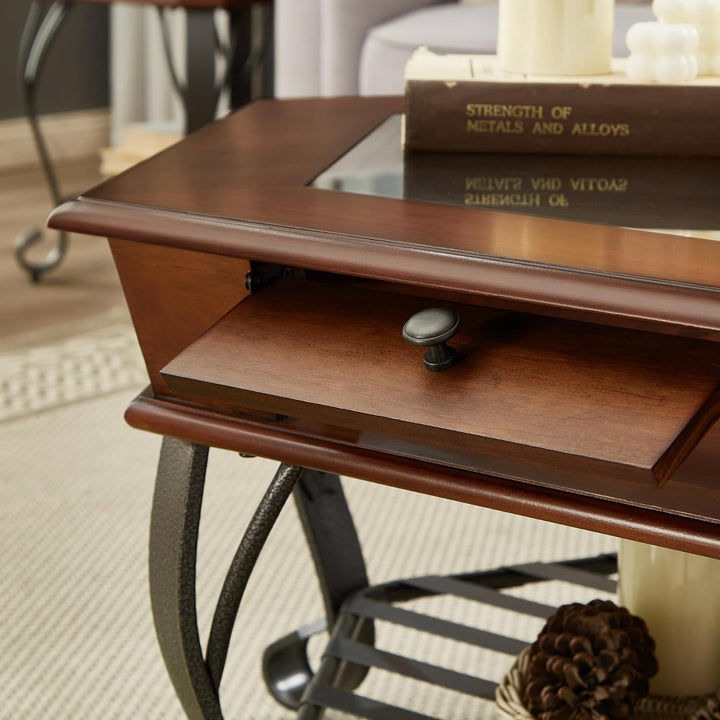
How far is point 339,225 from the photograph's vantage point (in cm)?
53

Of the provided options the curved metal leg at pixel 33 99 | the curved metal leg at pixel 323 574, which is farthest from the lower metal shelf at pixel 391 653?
the curved metal leg at pixel 33 99

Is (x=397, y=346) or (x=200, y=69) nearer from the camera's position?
(x=397, y=346)

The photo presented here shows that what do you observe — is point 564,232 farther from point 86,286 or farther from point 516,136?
point 86,286

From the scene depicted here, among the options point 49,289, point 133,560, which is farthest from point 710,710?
point 49,289

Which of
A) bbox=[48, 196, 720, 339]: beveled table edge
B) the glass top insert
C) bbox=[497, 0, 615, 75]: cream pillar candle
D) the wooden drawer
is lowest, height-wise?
the wooden drawer

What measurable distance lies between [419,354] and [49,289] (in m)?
1.56

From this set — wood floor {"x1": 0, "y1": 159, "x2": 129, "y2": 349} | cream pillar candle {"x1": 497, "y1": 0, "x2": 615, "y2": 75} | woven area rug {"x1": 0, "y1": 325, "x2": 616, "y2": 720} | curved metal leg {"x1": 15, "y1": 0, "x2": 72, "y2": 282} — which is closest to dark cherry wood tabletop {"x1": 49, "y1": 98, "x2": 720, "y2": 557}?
cream pillar candle {"x1": 497, "y1": 0, "x2": 615, "y2": 75}

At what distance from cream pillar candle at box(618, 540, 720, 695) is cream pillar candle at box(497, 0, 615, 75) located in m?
0.32

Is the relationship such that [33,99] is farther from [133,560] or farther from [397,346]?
[397,346]

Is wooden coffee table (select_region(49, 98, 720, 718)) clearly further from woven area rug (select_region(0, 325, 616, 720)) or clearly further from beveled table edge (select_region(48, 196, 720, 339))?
woven area rug (select_region(0, 325, 616, 720))

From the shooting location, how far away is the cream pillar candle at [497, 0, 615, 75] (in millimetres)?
639

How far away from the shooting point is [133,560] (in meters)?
1.11

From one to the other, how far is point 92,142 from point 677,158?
2568 millimetres

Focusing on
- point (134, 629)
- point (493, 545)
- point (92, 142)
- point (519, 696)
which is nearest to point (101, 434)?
point (134, 629)
